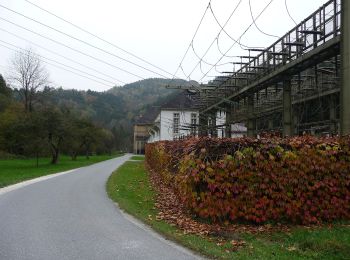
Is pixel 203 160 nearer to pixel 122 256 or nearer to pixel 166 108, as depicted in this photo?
pixel 122 256

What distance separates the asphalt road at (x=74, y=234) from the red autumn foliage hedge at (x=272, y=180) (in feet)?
5.50

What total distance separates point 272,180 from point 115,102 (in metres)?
110

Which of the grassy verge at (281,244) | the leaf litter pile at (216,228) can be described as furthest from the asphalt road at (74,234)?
the leaf litter pile at (216,228)

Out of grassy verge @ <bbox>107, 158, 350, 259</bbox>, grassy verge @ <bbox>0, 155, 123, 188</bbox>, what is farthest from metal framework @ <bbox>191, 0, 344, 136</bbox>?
grassy verge @ <bbox>0, 155, 123, 188</bbox>

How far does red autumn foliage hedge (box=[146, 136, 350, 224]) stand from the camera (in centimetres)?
965

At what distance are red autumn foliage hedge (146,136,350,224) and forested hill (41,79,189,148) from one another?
7511cm

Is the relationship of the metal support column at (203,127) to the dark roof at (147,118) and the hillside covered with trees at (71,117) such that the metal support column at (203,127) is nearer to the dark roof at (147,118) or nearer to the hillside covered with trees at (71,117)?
the hillside covered with trees at (71,117)

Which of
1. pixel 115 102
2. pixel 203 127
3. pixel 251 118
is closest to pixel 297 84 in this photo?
pixel 251 118

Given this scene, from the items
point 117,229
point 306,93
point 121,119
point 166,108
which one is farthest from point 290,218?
point 121,119

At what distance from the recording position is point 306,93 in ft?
86.0

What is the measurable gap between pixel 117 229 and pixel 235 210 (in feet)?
8.40

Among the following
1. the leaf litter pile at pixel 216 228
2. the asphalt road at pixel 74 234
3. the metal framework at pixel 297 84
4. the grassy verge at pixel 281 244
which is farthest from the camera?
the metal framework at pixel 297 84

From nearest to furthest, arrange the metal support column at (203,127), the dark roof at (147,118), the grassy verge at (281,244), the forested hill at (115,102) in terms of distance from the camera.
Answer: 1. the grassy verge at (281,244)
2. the metal support column at (203,127)
3. the forested hill at (115,102)
4. the dark roof at (147,118)

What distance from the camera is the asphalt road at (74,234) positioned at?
24.5ft
